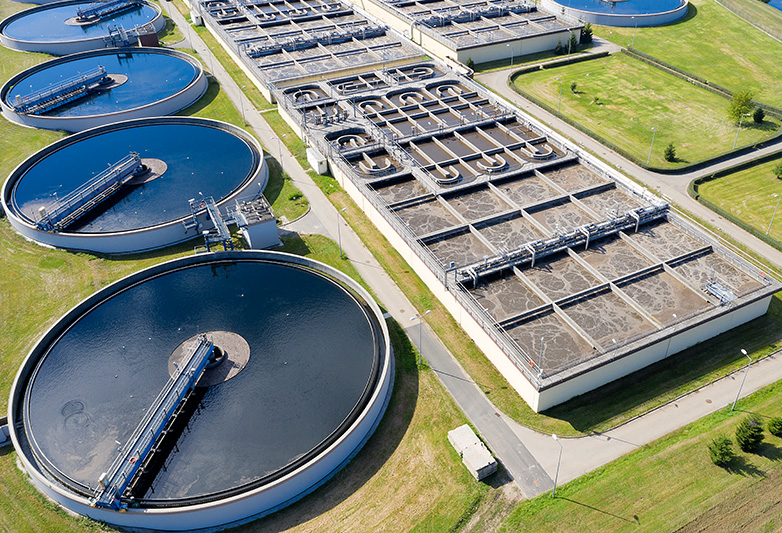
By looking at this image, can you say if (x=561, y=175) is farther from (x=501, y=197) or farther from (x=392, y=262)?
(x=392, y=262)

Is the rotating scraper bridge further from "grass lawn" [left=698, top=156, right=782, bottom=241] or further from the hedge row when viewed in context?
"grass lawn" [left=698, top=156, right=782, bottom=241]

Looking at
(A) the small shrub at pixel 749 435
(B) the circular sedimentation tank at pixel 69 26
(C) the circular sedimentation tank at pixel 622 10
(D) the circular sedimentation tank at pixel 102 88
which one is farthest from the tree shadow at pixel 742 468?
(B) the circular sedimentation tank at pixel 69 26

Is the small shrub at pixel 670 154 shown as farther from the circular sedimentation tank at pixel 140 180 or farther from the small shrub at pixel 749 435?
the circular sedimentation tank at pixel 140 180

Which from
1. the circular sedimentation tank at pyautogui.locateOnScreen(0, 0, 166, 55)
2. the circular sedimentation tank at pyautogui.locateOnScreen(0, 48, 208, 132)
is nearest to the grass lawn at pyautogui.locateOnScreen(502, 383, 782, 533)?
the circular sedimentation tank at pyautogui.locateOnScreen(0, 48, 208, 132)

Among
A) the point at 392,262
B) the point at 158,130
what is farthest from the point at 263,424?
the point at 158,130

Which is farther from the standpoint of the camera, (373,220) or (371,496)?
(373,220)

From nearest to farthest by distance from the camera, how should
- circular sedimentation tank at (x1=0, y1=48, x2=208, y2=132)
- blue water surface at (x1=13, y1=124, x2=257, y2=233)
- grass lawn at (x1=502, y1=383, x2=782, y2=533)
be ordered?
grass lawn at (x1=502, y1=383, x2=782, y2=533) → blue water surface at (x1=13, y1=124, x2=257, y2=233) → circular sedimentation tank at (x1=0, y1=48, x2=208, y2=132)

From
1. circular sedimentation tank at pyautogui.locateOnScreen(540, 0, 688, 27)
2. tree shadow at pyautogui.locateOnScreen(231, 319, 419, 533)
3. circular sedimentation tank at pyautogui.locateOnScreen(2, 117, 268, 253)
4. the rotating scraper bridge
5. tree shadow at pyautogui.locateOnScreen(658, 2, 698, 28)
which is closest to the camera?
tree shadow at pyautogui.locateOnScreen(231, 319, 419, 533)
